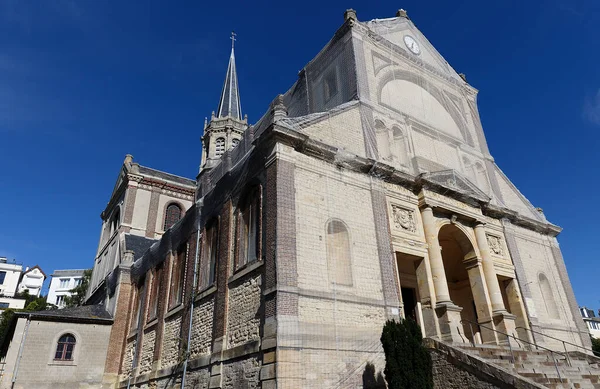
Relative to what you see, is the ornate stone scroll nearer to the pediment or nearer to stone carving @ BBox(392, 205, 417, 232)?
the pediment

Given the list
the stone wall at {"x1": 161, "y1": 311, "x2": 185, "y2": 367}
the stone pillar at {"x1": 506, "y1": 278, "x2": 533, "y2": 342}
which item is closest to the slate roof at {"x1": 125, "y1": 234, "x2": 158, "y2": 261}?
the stone wall at {"x1": 161, "y1": 311, "x2": 185, "y2": 367}

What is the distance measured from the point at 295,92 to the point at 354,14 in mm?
4983

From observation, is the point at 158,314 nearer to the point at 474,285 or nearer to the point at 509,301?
the point at 474,285

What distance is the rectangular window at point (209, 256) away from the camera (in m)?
15.7

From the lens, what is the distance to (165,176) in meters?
34.4

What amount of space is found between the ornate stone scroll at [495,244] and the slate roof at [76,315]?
1842cm

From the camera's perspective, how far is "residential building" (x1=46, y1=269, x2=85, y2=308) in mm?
73312

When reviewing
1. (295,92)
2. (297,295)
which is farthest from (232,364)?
(295,92)

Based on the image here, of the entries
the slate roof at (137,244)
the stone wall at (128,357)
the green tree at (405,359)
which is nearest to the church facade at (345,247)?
the stone wall at (128,357)

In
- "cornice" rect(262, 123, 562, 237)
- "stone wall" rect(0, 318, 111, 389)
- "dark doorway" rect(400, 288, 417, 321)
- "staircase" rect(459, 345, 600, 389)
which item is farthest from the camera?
"stone wall" rect(0, 318, 111, 389)

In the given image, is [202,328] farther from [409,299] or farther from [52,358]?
[52,358]

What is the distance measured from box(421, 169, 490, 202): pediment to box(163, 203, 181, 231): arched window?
2155cm

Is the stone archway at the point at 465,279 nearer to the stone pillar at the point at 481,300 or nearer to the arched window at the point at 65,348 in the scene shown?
the stone pillar at the point at 481,300

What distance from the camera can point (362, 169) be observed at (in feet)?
47.9
